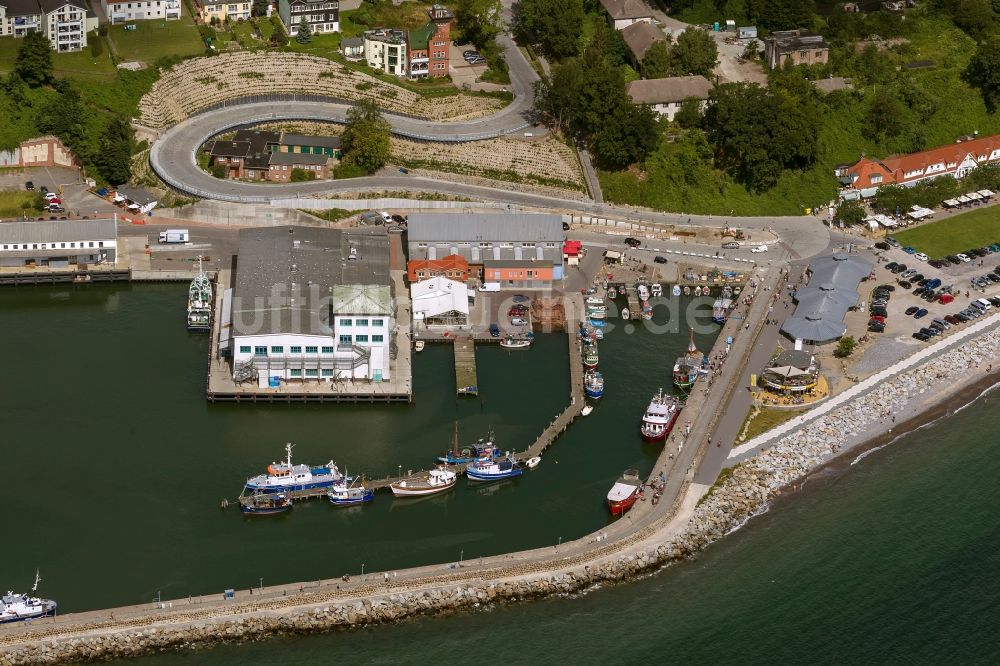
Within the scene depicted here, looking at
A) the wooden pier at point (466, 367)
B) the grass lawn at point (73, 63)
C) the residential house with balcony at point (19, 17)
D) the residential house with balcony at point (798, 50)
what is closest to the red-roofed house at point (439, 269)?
the wooden pier at point (466, 367)

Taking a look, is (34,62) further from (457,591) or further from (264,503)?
(457,591)

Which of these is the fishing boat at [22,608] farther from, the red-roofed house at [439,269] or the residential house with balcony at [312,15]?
the residential house with balcony at [312,15]

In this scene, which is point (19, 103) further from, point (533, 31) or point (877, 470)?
point (877, 470)

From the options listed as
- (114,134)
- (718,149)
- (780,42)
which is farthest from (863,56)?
(114,134)

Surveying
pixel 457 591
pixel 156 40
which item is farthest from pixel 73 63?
pixel 457 591

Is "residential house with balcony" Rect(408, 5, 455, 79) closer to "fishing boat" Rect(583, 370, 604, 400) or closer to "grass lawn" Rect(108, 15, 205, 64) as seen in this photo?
"grass lawn" Rect(108, 15, 205, 64)

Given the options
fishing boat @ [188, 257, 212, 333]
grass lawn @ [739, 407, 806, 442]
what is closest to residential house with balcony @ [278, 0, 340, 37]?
fishing boat @ [188, 257, 212, 333]
